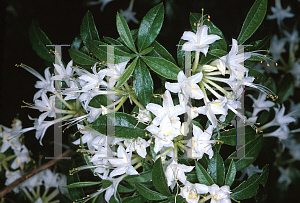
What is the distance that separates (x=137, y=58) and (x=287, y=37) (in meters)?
1.49

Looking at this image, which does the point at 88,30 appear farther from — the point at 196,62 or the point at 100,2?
the point at 100,2

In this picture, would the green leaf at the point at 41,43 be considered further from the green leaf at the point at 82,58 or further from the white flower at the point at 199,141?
the white flower at the point at 199,141

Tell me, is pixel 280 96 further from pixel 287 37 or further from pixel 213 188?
pixel 213 188

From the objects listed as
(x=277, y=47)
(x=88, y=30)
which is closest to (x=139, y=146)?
(x=88, y=30)

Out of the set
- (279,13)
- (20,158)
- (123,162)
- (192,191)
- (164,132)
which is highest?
(279,13)

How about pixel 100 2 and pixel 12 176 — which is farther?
pixel 100 2

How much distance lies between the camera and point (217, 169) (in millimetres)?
893

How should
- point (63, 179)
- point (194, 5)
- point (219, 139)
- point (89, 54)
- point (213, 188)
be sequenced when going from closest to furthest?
1. point (213, 188)
2. point (219, 139)
3. point (89, 54)
4. point (194, 5)
5. point (63, 179)

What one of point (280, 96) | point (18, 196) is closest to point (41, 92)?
point (18, 196)

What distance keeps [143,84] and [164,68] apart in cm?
9

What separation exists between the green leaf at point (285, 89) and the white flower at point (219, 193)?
0.90 meters

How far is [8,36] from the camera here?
1.57m

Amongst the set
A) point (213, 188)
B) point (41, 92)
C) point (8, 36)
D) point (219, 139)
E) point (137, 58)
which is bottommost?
point (213, 188)

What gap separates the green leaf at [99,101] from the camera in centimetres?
94
